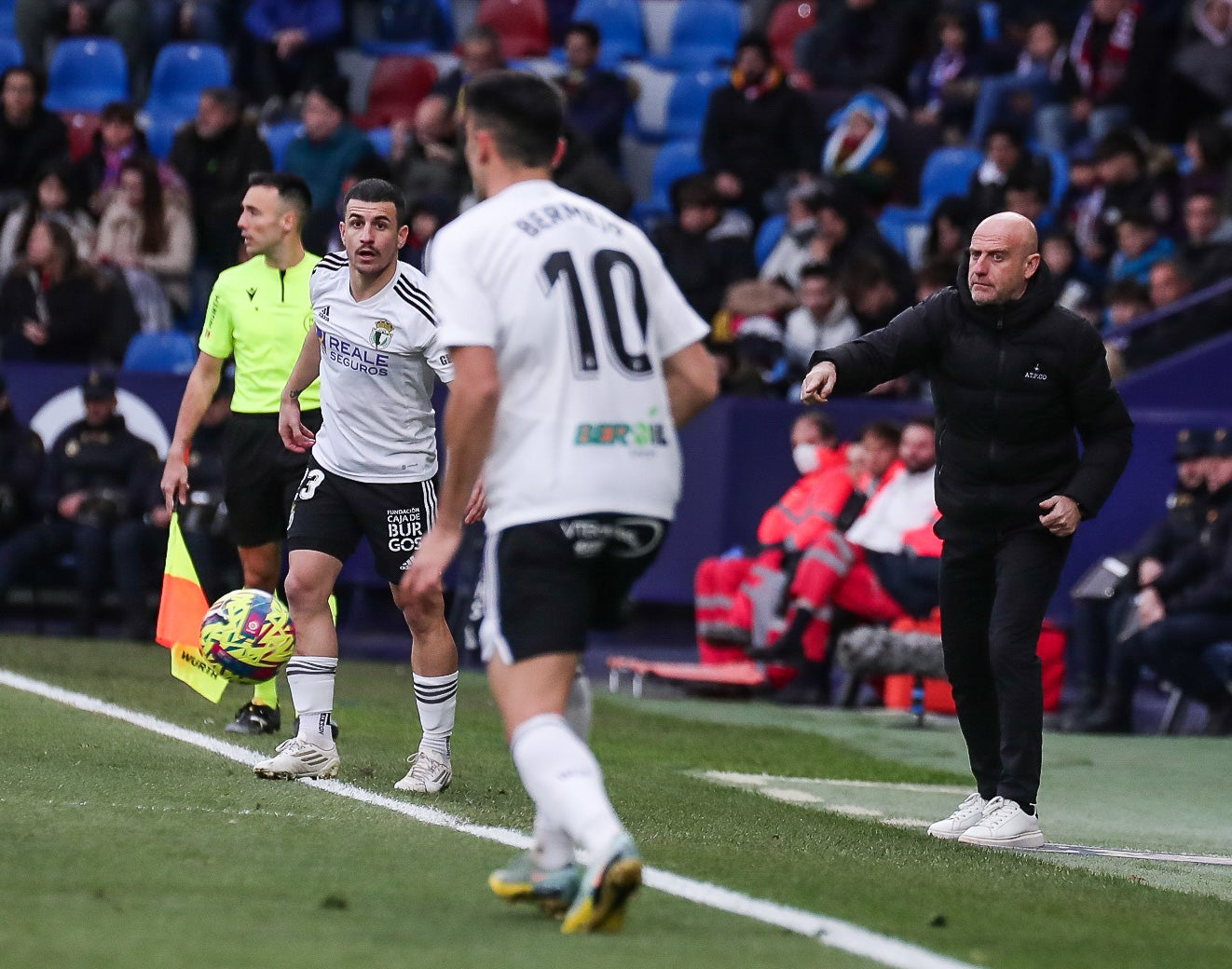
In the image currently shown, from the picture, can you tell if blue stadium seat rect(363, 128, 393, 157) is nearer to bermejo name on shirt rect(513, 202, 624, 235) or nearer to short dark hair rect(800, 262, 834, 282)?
short dark hair rect(800, 262, 834, 282)

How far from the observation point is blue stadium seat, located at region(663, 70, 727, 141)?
1992 centimetres

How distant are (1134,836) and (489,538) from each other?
4128 millimetres

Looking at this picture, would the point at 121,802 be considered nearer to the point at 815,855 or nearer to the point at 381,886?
the point at 381,886

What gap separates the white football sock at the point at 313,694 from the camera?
25.7 ft

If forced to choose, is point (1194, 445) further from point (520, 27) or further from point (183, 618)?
point (520, 27)

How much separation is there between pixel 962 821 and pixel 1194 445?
5519 millimetres

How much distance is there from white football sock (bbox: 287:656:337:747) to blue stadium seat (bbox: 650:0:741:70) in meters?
13.5

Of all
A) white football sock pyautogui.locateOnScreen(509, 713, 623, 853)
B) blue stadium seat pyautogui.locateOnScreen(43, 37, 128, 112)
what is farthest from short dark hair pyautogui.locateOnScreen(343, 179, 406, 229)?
blue stadium seat pyautogui.locateOnScreen(43, 37, 128, 112)

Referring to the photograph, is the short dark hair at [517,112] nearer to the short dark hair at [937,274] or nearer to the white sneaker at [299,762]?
the white sneaker at [299,762]

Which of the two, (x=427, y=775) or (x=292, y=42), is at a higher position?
(x=292, y=42)

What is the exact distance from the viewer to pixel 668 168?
19297mm

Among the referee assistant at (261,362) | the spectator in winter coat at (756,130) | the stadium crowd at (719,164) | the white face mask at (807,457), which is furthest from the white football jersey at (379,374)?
the spectator in winter coat at (756,130)

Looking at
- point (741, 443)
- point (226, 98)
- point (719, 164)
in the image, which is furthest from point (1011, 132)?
point (226, 98)

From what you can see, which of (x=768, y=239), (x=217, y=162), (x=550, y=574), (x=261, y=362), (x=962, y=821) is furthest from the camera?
(x=217, y=162)
